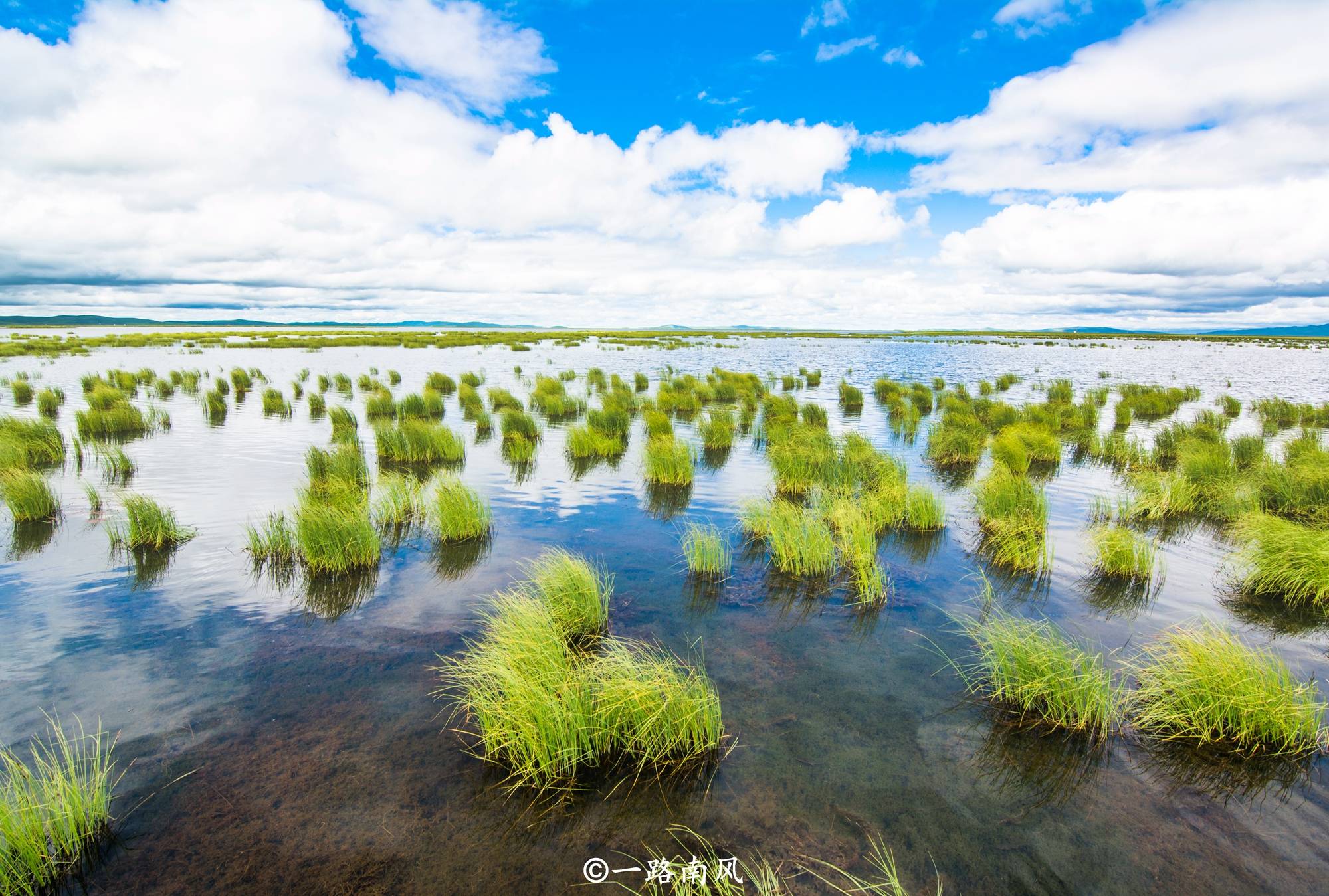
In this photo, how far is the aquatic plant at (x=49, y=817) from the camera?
4355mm

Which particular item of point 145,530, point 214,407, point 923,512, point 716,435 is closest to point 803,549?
point 923,512

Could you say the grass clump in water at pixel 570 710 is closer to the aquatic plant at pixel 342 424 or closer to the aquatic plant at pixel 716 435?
the aquatic plant at pixel 716 435

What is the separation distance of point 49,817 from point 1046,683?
9.53 meters

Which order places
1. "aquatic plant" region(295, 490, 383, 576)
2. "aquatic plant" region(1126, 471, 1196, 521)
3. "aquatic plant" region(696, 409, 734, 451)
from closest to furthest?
"aquatic plant" region(295, 490, 383, 576) → "aquatic plant" region(1126, 471, 1196, 521) → "aquatic plant" region(696, 409, 734, 451)

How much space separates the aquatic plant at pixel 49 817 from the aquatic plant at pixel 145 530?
21.1 feet

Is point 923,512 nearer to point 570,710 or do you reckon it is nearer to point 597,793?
point 570,710

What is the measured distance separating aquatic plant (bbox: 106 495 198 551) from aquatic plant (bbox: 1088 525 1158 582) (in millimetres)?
17210

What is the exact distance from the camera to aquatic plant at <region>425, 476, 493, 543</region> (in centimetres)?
1192

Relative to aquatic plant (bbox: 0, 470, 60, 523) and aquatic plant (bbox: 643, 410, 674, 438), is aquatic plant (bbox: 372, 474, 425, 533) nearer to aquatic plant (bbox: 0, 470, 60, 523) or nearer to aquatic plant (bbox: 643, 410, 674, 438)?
aquatic plant (bbox: 0, 470, 60, 523)

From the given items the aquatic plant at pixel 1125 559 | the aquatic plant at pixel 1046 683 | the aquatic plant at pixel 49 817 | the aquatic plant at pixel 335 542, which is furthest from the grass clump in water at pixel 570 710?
the aquatic plant at pixel 1125 559

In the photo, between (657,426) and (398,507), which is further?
(657,426)

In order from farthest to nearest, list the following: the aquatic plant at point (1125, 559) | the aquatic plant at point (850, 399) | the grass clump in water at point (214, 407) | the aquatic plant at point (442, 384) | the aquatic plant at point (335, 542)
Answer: the aquatic plant at point (442, 384) → the aquatic plant at point (850, 399) → the grass clump in water at point (214, 407) → the aquatic plant at point (335, 542) → the aquatic plant at point (1125, 559)

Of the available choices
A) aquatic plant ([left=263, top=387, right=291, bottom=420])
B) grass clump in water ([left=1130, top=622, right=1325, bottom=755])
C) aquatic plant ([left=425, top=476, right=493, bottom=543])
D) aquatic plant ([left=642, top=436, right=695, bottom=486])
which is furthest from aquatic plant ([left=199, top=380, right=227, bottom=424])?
grass clump in water ([left=1130, top=622, right=1325, bottom=755])

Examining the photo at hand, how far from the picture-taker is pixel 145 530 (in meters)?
11.1
